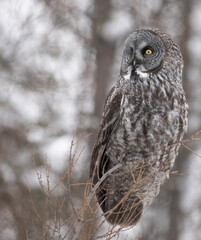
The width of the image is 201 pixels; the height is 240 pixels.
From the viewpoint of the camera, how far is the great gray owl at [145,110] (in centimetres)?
359

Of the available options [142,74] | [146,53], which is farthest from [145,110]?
[146,53]

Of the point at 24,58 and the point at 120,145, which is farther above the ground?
the point at 24,58

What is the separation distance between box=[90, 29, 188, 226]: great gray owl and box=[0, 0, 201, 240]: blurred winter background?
329 centimetres

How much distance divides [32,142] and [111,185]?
4.10m

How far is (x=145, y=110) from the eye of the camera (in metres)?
3.57

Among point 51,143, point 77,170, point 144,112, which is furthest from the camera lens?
point 51,143

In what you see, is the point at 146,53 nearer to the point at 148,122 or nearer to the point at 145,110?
the point at 145,110

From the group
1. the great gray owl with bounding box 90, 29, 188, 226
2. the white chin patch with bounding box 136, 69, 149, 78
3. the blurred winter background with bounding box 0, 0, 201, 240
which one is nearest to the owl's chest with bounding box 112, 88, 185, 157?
the great gray owl with bounding box 90, 29, 188, 226

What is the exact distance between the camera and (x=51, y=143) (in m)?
8.17

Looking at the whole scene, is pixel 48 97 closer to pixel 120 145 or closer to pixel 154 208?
pixel 154 208

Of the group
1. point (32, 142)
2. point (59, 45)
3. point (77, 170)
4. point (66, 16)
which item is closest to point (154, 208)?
point (77, 170)

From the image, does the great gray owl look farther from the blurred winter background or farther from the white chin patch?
the blurred winter background

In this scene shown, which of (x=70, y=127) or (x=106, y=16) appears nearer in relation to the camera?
(x=70, y=127)

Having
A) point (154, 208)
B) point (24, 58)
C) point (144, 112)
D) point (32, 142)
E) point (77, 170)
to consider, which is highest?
point (24, 58)
